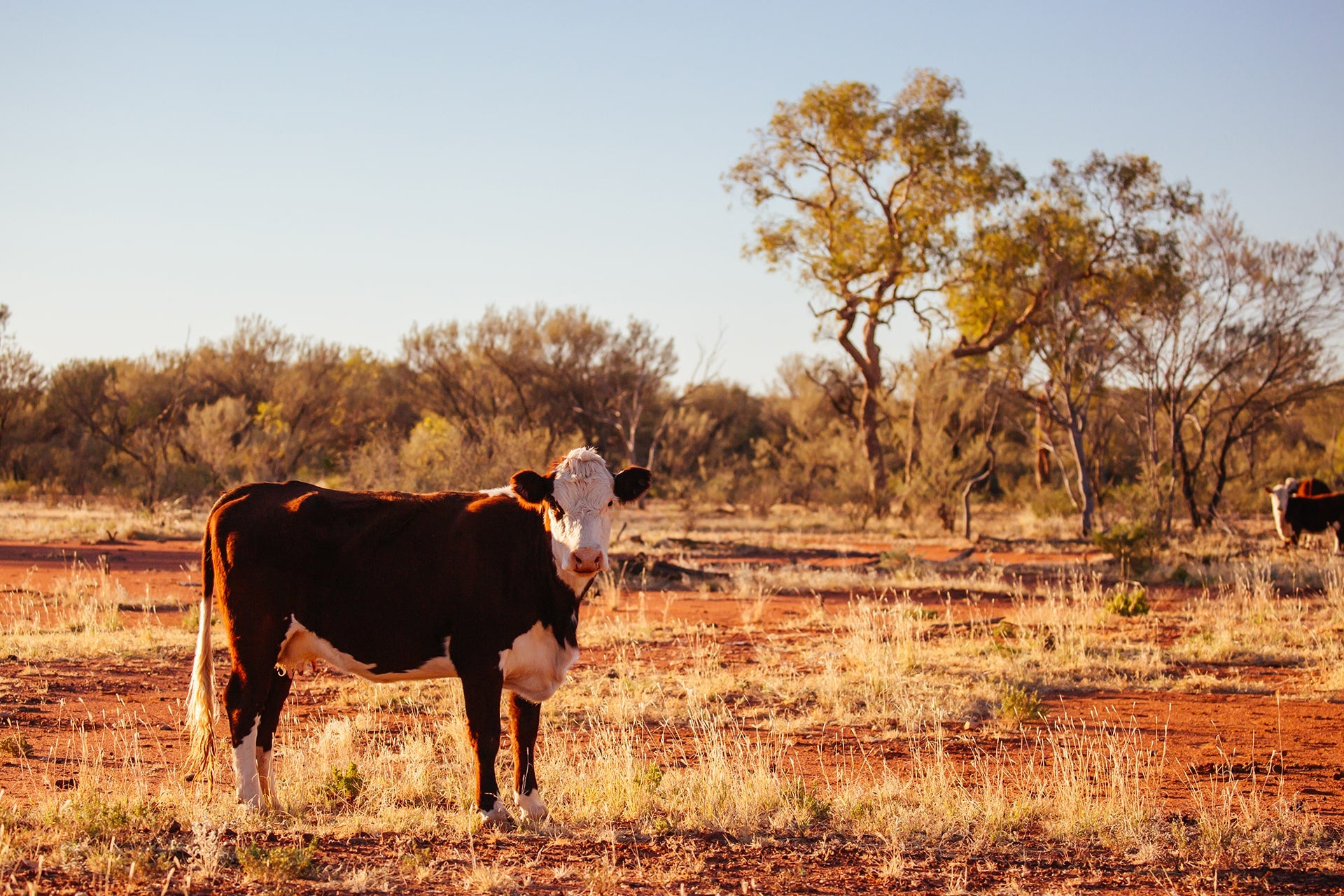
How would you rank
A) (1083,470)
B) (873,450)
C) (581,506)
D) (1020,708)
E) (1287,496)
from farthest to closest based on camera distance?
(873,450), (1083,470), (1287,496), (1020,708), (581,506)

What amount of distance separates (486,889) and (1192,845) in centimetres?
349

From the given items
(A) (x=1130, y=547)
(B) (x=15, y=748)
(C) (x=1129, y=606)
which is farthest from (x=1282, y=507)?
(B) (x=15, y=748)

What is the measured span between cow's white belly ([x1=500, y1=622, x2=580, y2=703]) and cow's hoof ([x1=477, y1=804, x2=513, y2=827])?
567mm

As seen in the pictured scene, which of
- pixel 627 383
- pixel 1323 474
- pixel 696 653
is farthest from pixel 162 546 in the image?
pixel 1323 474

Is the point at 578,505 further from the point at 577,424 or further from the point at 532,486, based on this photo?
the point at 577,424

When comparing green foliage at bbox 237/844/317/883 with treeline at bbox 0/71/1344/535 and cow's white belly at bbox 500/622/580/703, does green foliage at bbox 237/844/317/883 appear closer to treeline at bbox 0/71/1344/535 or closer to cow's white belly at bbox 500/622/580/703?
cow's white belly at bbox 500/622/580/703

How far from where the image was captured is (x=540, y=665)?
19.7 feet

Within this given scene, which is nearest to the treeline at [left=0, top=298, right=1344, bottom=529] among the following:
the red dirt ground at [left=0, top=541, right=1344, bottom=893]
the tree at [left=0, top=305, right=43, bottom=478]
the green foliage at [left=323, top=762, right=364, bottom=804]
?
the tree at [left=0, top=305, right=43, bottom=478]

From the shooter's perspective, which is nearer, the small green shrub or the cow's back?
the cow's back

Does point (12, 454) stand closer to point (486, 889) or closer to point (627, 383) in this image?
point (627, 383)

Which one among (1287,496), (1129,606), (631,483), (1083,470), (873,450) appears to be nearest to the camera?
(631,483)

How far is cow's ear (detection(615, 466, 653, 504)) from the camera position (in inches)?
240

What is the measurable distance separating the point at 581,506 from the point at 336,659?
1.52m

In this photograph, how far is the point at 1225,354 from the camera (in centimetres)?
2748
